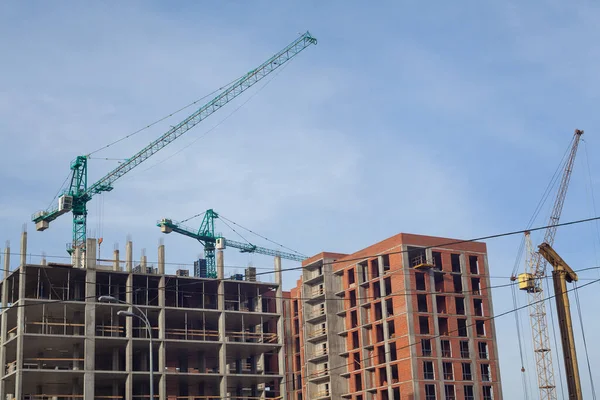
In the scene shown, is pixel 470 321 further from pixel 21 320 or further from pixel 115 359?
pixel 21 320

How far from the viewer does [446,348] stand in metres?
103

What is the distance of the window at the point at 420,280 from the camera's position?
104 meters

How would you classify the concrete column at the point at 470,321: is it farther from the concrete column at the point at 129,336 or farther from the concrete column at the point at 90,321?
the concrete column at the point at 90,321

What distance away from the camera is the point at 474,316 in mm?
104875

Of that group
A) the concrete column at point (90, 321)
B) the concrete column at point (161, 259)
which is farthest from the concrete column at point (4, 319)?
the concrete column at point (161, 259)

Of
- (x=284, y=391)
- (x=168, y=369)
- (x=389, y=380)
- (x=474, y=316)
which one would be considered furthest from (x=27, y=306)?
(x=474, y=316)

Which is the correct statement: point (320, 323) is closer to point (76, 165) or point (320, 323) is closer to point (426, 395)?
point (426, 395)

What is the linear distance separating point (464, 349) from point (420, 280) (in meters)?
9.94

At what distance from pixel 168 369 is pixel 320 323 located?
93.1 feet

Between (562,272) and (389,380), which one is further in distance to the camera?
(389,380)

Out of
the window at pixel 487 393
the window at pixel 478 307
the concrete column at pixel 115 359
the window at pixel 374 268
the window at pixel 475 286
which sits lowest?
the window at pixel 487 393

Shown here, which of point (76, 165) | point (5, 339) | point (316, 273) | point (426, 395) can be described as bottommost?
point (426, 395)

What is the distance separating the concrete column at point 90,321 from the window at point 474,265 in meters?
47.8

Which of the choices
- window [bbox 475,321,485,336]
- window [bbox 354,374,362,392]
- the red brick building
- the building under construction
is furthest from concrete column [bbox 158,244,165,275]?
window [bbox 475,321,485,336]
